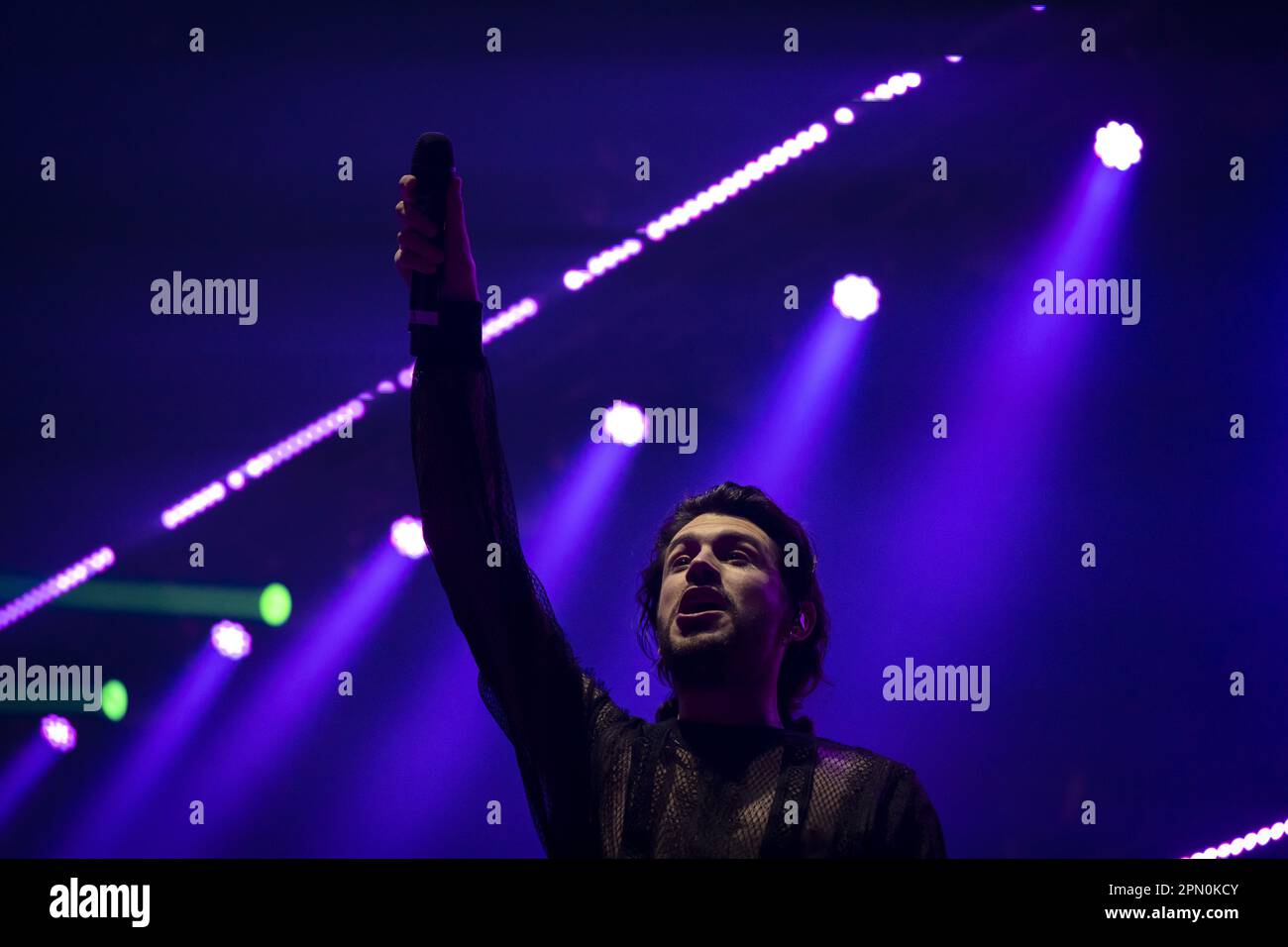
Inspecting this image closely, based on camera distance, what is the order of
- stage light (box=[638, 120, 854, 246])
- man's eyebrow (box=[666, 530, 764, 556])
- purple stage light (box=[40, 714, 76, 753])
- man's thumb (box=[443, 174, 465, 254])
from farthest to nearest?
stage light (box=[638, 120, 854, 246])
purple stage light (box=[40, 714, 76, 753])
man's eyebrow (box=[666, 530, 764, 556])
man's thumb (box=[443, 174, 465, 254])

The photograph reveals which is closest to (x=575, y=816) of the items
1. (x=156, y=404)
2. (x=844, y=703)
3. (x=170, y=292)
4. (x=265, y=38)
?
(x=844, y=703)

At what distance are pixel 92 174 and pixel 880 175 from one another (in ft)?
6.22

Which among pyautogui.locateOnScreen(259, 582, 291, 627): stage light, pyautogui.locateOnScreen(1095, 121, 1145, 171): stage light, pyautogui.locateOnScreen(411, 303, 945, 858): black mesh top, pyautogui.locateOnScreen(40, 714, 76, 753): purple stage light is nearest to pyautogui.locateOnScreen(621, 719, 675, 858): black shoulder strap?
pyautogui.locateOnScreen(411, 303, 945, 858): black mesh top

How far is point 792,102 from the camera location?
118 inches

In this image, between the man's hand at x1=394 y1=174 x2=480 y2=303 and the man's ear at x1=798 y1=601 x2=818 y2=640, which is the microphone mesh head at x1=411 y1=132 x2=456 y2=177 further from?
the man's ear at x1=798 y1=601 x2=818 y2=640

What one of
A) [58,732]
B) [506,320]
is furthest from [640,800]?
[58,732]

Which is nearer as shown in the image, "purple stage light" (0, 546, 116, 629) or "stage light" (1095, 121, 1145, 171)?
"purple stage light" (0, 546, 116, 629)

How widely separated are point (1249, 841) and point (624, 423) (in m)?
1.73

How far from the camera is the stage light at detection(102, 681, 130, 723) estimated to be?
9.37 feet

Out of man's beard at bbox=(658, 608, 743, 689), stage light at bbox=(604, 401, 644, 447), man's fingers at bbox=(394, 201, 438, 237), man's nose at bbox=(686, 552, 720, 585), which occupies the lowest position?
man's beard at bbox=(658, 608, 743, 689)

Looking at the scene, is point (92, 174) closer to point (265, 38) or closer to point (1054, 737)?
point (265, 38)

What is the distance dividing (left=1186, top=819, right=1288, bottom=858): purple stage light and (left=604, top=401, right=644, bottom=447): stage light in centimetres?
161

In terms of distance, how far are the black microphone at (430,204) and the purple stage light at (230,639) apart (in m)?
0.85
